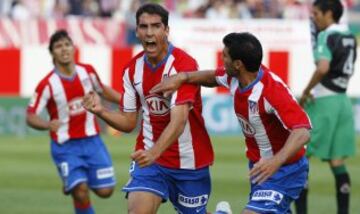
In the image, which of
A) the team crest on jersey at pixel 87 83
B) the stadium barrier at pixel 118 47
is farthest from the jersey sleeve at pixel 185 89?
the stadium barrier at pixel 118 47

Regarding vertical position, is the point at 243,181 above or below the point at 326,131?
below

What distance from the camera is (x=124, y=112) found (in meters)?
9.26

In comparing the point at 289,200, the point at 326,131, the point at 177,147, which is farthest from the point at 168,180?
the point at 326,131

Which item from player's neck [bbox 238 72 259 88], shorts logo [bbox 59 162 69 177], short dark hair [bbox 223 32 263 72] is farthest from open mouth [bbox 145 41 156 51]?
shorts logo [bbox 59 162 69 177]

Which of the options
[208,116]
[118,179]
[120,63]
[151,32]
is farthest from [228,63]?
[120,63]

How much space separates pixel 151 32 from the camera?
875 centimetres

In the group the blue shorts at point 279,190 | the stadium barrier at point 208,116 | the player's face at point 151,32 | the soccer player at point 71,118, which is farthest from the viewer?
the stadium barrier at point 208,116

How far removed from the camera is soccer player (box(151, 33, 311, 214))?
8.29 m

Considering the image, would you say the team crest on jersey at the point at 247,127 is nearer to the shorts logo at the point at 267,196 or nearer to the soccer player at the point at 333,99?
the shorts logo at the point at 267,196

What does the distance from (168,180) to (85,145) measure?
302cm

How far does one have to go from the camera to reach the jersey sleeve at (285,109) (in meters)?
8.27

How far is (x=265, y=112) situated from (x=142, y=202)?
1.18 m

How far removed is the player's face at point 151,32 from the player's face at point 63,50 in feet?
10.9

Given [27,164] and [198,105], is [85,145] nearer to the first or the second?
[198,105]
